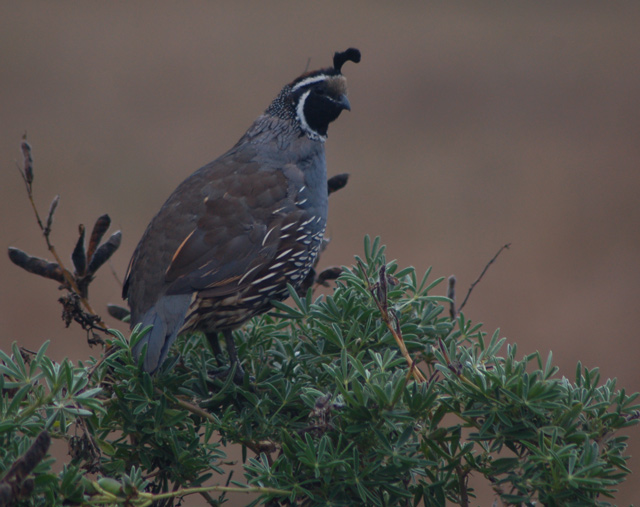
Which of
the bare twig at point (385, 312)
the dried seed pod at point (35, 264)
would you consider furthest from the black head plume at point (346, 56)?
the bare twig at point (385, 312)

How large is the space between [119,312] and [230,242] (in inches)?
18.9

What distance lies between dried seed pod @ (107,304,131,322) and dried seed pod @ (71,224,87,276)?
11.9 inches

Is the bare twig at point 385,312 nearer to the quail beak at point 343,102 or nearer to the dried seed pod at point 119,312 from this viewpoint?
the dried seed pod at point 119,312

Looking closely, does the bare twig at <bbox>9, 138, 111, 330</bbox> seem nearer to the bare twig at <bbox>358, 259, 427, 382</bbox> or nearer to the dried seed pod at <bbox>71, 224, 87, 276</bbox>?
the dried seed pod at <bbox>71, 224, 87, 276</bbox>

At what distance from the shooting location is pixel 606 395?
1.68m

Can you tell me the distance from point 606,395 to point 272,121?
2.23 meters

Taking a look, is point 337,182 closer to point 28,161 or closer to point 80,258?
point 80,258

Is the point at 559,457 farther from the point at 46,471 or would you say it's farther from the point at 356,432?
the point at 46,471

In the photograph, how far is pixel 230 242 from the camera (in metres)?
2.78

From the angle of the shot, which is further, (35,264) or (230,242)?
(230,242)

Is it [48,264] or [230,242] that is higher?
[230,242]

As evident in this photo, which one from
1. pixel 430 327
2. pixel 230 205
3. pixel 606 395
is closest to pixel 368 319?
pixel 430 327

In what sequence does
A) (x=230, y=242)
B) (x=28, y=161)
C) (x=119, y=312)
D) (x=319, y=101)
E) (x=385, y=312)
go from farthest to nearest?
(x=319, y=101) → (x=230, y=242) → (x=119, y=312) → (x=28, y=161) → (x=385, y=312)

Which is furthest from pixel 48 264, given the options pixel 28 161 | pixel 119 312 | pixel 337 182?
pixel 337 182
